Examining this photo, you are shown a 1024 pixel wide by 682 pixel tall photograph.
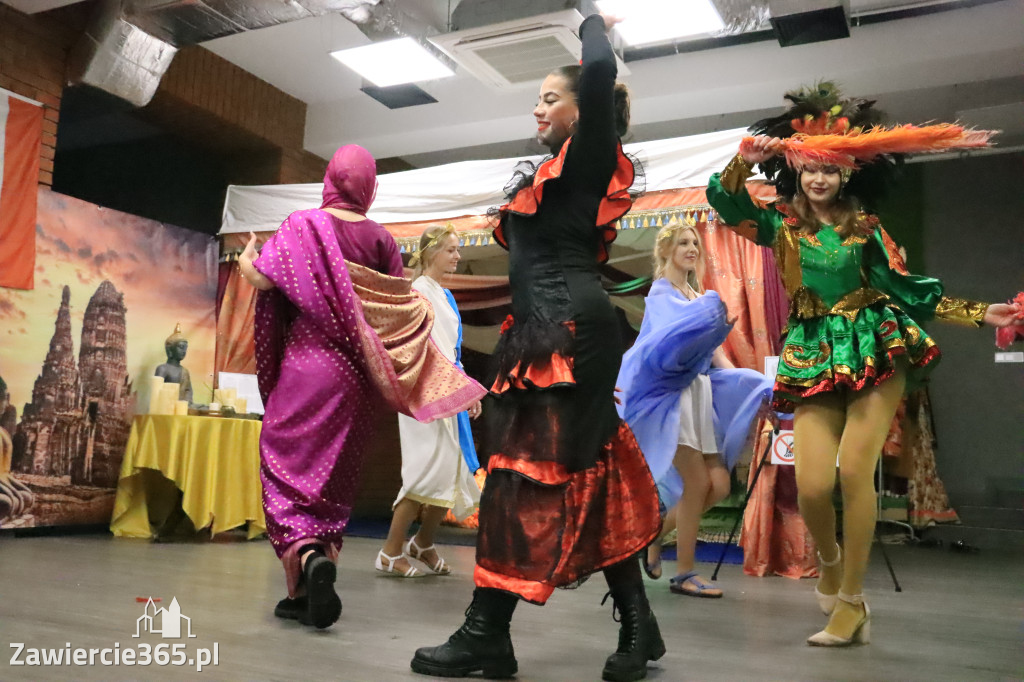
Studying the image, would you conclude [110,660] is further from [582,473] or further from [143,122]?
[143,122]

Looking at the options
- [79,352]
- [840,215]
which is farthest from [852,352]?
[79,352]

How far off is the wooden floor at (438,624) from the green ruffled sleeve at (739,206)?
1.29 metres

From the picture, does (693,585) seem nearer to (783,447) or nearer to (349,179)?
(783,447)

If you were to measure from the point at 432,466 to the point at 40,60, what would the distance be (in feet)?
14.3

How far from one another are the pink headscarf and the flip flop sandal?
210cm

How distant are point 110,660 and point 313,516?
75cm

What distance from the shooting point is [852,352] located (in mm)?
2580

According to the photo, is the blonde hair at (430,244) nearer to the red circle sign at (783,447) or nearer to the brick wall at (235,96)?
the red circle sign at (783,447)

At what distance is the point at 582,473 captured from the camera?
200 centimetres

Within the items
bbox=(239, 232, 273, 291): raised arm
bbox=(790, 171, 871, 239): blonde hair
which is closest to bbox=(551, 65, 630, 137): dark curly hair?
bbox=(790, 171, 871, 239): blonde hair

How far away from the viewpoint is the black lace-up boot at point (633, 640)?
6.51 feet

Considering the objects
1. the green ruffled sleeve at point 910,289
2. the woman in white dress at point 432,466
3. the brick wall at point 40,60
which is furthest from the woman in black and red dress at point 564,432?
the brick wall at point 40,60

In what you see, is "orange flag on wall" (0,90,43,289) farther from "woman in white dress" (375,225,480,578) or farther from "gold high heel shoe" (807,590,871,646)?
"gold high heel shoe" (807,590,871,646)

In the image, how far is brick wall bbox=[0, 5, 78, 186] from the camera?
5.89 meters
